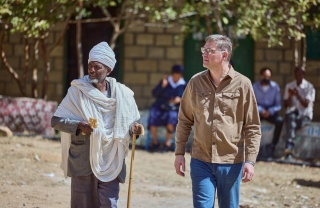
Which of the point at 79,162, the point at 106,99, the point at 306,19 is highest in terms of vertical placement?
the point at 306,19

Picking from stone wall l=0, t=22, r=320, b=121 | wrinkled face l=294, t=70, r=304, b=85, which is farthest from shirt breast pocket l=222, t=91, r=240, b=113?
stone wall l=0, t=22, r=320, b=121

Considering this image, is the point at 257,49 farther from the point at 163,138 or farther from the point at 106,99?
the point at 106,99

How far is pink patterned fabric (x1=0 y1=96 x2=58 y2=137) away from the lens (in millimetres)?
14383

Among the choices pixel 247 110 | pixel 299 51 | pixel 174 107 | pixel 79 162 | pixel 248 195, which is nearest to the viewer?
pixel 247 110

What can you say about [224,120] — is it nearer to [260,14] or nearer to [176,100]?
[260,14]

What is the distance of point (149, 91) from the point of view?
1762 centimetres

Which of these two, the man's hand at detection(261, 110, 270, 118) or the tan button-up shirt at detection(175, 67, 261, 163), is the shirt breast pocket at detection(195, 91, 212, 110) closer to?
the tan button-up shirt at detection(175, 67, 261, 163)

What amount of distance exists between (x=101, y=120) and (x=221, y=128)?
3.52ft

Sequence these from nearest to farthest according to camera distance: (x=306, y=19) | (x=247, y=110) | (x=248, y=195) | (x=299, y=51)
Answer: (x=247, y=110)
(x=248, y=195)
(x=306, y=19)
(x=299, y=51)

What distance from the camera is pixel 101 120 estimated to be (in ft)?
21.5

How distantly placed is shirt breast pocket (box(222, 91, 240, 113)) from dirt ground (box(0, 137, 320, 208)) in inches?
130

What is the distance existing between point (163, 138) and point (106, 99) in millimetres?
8173

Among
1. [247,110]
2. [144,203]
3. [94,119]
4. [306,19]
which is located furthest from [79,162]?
[306,19]

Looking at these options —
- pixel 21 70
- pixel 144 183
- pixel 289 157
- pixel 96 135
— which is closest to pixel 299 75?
pixel 289 157
